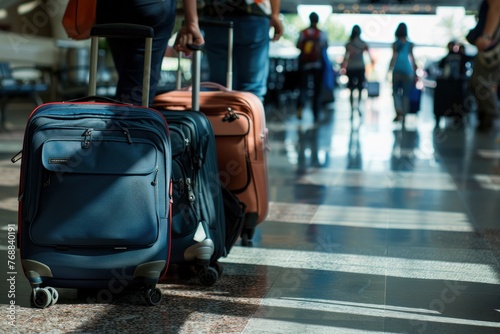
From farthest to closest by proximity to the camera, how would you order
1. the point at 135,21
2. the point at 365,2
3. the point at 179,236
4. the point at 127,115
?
the point at 365,2
the point at 135,21
the point at 179,236
the point at 127,115

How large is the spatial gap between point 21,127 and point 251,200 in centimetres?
849

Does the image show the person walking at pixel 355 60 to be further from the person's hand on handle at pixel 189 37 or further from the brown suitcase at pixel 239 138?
the person's hand on handle at pixel 189 37

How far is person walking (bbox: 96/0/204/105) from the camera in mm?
3432

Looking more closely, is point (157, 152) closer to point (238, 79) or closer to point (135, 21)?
point (135, 21)

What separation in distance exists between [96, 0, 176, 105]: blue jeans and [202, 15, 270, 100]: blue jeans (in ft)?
2.79

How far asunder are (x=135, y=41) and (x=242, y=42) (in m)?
1.05

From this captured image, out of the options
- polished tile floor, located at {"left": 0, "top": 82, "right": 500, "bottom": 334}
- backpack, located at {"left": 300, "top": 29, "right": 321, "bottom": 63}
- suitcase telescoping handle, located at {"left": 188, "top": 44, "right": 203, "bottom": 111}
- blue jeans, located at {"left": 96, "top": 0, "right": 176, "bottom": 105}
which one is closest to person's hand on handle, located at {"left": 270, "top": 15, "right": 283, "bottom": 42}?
→ polished tile floor, located at {"left": 0, "top": 82, "right": 500, "bottom": 334}

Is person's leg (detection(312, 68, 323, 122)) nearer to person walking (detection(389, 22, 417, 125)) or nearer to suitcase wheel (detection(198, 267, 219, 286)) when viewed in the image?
person walking (detection(389, 22, 417, 125))

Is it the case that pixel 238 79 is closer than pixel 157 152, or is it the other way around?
pixel 157 152

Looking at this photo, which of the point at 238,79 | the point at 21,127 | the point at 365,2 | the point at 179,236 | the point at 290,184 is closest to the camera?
the point at 179,236

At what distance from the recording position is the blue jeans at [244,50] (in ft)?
14.4

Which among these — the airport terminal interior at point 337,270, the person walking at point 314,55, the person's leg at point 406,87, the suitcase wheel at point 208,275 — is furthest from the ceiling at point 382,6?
the suitcase wheel at point 208,275

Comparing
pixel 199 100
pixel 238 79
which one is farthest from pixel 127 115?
pixel 238 79

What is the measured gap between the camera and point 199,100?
382 cm
